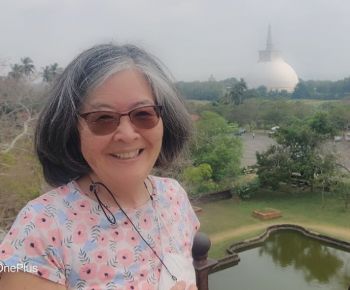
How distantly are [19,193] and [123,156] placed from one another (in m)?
7.05

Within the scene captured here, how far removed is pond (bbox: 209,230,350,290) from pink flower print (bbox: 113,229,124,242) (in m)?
7.63

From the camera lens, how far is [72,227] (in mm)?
1027

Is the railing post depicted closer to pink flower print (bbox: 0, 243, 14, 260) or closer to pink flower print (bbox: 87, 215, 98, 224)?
pink flower print (bbox: 87, 215, 98, 224)

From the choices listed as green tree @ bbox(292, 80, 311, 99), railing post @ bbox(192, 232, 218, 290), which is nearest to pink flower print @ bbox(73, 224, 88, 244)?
railing post @ bbox(192, 232, 218, 290)

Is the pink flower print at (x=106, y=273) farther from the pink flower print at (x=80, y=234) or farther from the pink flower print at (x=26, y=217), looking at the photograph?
the pink flower print at (x=26, y=217)

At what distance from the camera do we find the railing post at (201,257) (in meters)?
1.40

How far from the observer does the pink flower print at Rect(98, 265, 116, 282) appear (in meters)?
1.02

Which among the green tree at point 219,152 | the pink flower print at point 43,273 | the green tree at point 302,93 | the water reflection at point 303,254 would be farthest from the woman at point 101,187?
the green tree at point 302,93

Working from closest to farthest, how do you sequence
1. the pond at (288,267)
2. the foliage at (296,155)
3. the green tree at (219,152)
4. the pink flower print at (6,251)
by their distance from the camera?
the pink flower print at (6,251)
the pond at (288,267)
the foliage at (296,155)
the green tree at (219,152)

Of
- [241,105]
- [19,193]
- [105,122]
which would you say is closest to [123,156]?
[105,122]

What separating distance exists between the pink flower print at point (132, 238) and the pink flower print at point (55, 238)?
20 cm

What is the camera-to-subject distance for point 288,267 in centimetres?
931

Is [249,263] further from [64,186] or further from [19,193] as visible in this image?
[64,186]

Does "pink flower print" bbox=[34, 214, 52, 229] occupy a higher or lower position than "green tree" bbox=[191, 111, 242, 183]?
higher
